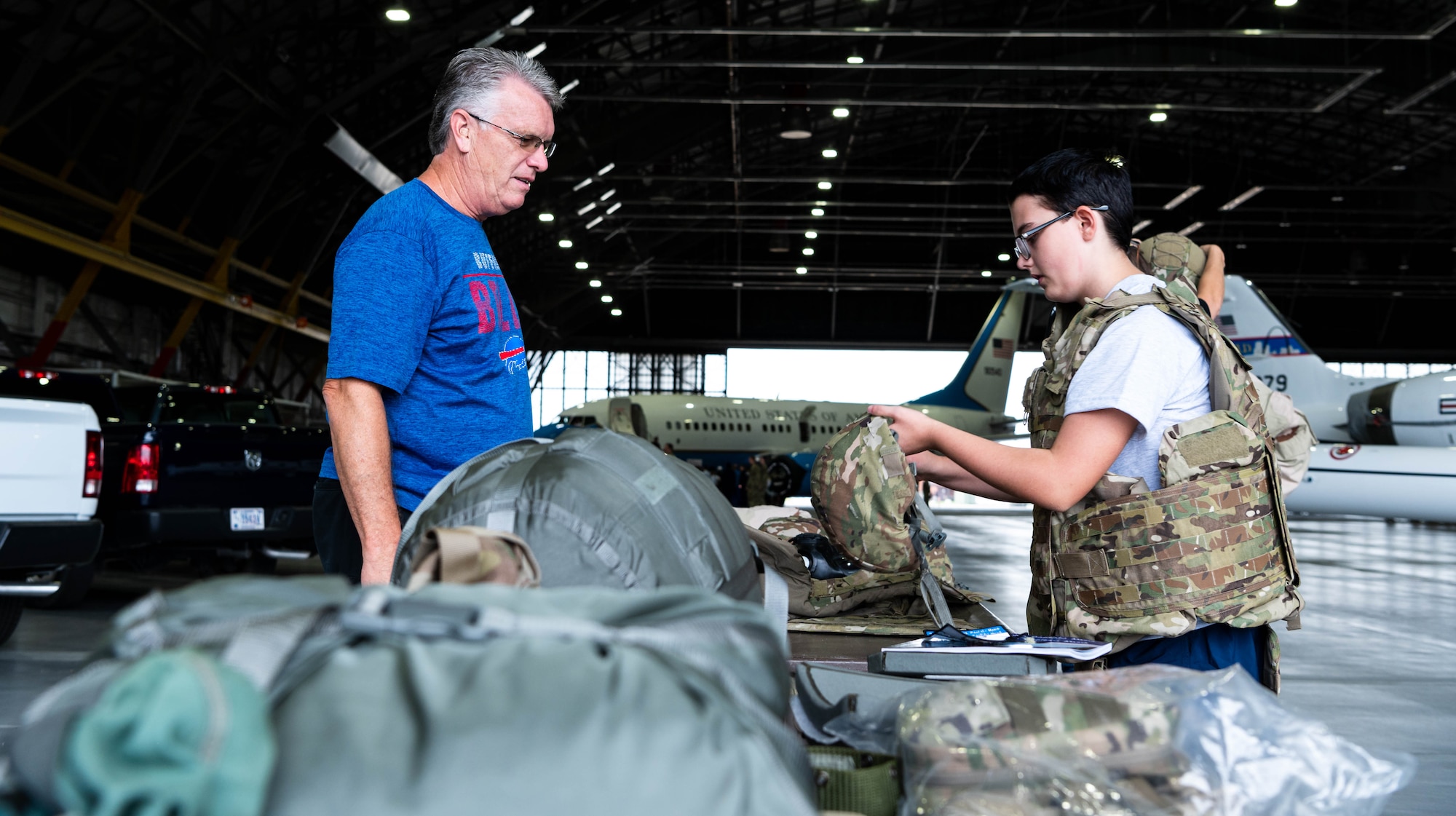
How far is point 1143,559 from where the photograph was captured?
5.53ft

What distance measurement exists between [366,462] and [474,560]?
0.92m

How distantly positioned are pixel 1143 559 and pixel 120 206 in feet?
48.5

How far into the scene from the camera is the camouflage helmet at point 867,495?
1690 millimetres

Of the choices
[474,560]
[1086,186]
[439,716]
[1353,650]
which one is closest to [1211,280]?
[1086,186]

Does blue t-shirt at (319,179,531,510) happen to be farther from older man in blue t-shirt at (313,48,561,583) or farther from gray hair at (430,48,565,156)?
gray hair at (430,48,565,156)

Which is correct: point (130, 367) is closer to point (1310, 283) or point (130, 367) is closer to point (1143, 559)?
point (1143, 559)

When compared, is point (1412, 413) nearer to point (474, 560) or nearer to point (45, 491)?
point (45, 491)

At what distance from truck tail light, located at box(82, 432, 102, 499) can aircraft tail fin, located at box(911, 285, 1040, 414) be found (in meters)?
24.8

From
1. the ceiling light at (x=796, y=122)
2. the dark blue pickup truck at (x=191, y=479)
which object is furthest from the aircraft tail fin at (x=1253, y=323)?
the dark blue pickup truck at (x=191, y=479)

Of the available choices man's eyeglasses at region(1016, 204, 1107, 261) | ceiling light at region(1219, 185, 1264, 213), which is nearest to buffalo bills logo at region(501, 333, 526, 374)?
man's eyeglasses at region(1016, 204, 1107, 261)

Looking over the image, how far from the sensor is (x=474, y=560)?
0.92m

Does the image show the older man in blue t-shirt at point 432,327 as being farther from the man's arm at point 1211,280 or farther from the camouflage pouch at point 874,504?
the man's arm at point 1211,280

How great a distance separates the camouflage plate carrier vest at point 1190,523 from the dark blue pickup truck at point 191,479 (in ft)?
19.2

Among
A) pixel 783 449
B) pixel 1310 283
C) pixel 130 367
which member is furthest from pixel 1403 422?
pixel 1310 283
